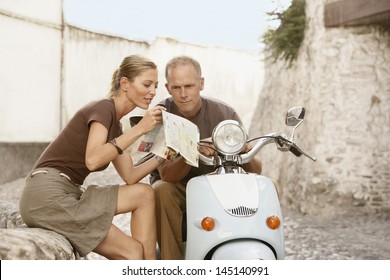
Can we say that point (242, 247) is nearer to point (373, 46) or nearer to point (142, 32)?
point (373, 46)

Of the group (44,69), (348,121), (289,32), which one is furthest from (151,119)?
(44,69)

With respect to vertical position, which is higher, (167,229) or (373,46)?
(373,46)

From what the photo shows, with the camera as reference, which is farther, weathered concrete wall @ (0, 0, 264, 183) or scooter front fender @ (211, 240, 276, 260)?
weathered concrete wall @ (0, 0, 264, 183)

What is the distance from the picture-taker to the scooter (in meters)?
1.54

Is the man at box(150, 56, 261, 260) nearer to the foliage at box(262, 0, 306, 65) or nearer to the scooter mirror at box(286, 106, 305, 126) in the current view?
the scooter mirror at box(286, 106, 305, 126)

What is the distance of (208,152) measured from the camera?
5.64ft

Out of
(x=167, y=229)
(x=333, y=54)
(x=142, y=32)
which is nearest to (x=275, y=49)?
(x=333, y=54)

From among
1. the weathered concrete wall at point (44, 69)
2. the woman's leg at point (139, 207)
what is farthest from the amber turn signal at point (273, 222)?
the weathered concrete wall at point (44, 69)

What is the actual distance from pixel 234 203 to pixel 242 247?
116mm

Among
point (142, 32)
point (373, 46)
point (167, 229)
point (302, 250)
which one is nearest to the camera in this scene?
point (167, 229)

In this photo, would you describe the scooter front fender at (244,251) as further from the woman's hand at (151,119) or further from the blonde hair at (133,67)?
the blonde hair at (133,67)

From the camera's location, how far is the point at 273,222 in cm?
158

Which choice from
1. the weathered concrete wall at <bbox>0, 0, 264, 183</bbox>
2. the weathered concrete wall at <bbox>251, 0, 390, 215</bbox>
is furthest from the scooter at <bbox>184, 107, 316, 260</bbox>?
the weathered concrete wall at <bbox>0, 0, 264, 183</bbox>

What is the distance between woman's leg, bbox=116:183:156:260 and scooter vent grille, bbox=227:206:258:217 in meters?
0.31
